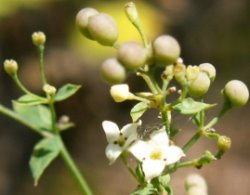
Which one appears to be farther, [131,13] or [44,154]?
[44,154]

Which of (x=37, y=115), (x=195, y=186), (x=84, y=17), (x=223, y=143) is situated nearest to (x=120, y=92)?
(x=84, y=17)

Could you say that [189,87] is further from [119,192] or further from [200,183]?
[119,192]

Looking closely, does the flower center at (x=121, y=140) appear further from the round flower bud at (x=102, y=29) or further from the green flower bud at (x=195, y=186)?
the green flower bud at (x=195, y=186)

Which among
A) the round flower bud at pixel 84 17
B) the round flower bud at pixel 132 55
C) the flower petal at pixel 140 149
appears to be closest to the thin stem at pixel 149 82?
the round flower bud at pixel 132 55

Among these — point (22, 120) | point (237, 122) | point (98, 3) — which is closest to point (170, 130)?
point (22, 120)

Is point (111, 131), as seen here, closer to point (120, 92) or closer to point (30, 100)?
point (120, 92)

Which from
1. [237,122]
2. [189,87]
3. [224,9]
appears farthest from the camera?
[224,9]

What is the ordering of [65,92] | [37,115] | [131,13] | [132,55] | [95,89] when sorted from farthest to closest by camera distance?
[95,89] < [37,115] < [65,92] < [131,13] < [132,55]

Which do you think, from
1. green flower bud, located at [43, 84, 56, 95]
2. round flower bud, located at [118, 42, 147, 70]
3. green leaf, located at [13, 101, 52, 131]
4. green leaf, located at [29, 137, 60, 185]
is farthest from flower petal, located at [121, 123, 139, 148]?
green leaf, located at [13, 101, 52, 131]
